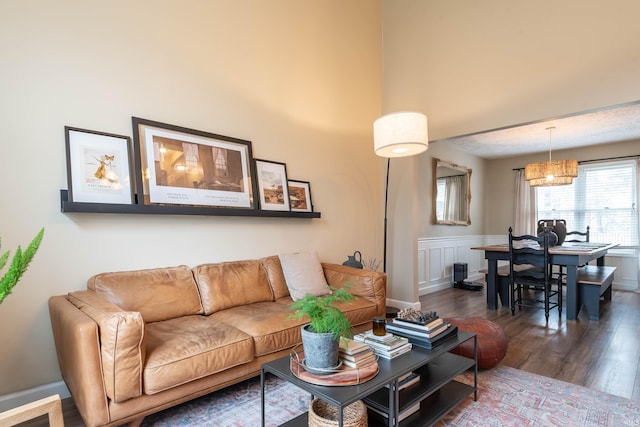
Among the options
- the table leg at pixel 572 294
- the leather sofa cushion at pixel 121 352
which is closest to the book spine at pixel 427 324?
the leather sofa cushion at pixel 121 352

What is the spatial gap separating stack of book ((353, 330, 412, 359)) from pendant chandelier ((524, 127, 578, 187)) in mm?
3928

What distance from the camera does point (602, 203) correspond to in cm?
584

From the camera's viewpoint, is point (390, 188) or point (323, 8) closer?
point (323, 8)

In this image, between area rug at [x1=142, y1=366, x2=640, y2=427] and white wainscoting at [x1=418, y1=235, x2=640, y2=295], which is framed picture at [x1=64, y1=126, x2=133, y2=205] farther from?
white wainscoting at [x1=418, y1=235, x2=640, y2=295]

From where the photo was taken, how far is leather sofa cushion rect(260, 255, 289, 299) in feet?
9.52

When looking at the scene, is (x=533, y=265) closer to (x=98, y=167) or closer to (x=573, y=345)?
(x=573, y=345)

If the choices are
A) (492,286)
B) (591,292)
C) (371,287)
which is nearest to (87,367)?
(371,287)

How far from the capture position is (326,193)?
3799 millimetres

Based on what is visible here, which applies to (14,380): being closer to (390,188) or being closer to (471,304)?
(390,188)

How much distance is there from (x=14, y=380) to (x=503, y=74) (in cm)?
459

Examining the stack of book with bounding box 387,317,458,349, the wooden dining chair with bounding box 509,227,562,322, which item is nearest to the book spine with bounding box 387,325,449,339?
the stack of book with bounding box 387,317,458,349

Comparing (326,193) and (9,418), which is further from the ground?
(326,193)

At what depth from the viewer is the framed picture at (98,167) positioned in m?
2.17

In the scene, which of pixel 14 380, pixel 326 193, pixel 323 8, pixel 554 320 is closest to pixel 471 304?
pixel 554 320
